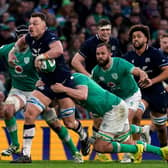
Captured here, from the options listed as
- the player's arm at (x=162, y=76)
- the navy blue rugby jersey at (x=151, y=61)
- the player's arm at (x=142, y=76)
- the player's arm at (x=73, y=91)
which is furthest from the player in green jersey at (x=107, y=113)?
the navy blue rugby jersey at (x=151, y=61)

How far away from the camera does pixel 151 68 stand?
13.8 m

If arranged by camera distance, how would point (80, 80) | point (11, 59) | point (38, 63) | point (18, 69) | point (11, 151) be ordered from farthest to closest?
point (18, 69), point (11, 151), point (11, 59), point (38, 63), point (80, 80)

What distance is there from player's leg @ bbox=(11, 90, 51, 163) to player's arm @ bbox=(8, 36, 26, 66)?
1077mm

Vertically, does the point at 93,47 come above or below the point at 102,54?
below

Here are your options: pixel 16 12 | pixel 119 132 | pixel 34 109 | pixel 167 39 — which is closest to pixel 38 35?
pixel 34 109

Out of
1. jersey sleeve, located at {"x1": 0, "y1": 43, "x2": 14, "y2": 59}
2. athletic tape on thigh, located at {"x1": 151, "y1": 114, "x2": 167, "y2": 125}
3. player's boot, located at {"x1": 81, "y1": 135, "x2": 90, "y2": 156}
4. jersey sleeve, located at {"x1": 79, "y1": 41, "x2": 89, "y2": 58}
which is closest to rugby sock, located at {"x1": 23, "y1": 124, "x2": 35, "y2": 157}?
player's boot, located at {"x1": 81, "y1": 135, "x2": 90, "y2": 156}

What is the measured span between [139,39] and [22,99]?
2260 mm

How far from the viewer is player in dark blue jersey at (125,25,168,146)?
13648 mm

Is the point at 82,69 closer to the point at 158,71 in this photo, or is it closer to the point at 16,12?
the point at 158,71

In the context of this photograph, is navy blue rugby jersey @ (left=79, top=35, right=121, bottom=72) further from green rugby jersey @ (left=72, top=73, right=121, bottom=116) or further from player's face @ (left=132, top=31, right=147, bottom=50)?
green rugby jersey @ (left=72, top=73, right=121, bottom=116)

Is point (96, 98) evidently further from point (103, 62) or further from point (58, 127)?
point (58, 127)

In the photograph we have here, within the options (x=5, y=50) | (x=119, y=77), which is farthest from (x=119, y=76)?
(x=5, y=50)

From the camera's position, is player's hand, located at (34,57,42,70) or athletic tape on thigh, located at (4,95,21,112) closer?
player's hand, located at (34,57,42,70)

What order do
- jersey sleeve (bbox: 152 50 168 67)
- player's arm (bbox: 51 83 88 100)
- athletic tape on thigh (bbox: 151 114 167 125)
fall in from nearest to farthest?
player's arm (bbox: 51 83 88 100) → jersey sleeve (bbox: 152 50 168 67) → athletic tape on thigh (bbox: 151 114 167 125)
